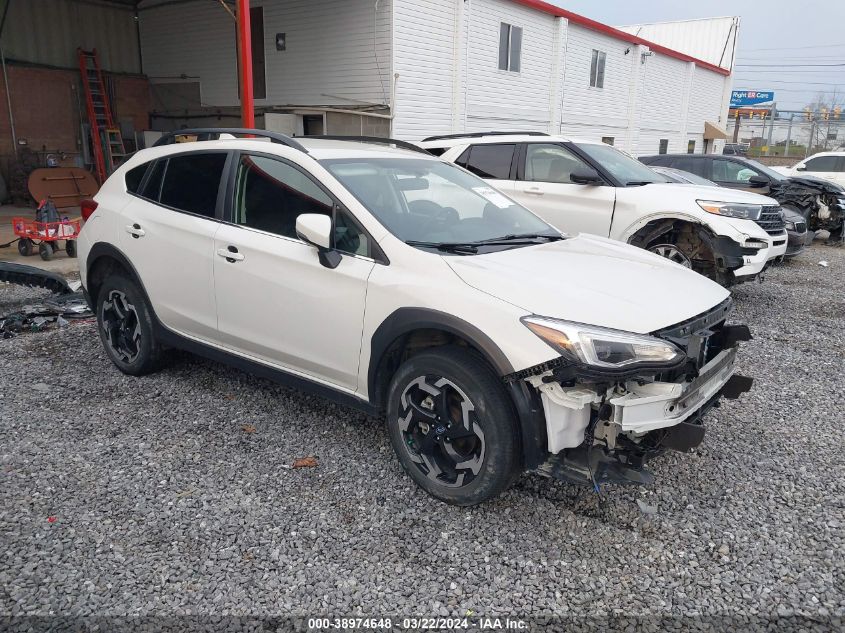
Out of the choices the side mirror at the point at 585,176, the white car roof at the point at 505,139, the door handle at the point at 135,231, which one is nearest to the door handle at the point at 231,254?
the door handle at the point at 135,231

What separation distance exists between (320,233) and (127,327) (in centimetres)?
227

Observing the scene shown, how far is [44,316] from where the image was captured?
630 cm

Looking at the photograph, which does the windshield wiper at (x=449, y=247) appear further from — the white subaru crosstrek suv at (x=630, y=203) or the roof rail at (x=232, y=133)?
the white subaru crosstrek suv at (x=630, y=203)

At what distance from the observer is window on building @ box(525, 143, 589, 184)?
7523 millimetres

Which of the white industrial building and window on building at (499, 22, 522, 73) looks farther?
window on building at (499, 22, 522, 73)

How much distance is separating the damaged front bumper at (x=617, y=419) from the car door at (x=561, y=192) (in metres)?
4.35

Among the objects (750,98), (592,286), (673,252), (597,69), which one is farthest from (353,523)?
(750,98)

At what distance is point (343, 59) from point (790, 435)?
13.5 metres

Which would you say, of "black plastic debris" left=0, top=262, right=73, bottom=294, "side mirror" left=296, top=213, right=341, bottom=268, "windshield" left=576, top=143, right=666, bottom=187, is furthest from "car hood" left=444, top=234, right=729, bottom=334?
"black plastic debris" left=0, top=262, right=73, bottom=294

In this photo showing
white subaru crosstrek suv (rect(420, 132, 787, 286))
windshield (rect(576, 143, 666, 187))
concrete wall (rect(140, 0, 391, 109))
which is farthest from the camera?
concrete wall (rect(140, 0, 391, 109))

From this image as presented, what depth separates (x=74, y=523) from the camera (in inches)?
121

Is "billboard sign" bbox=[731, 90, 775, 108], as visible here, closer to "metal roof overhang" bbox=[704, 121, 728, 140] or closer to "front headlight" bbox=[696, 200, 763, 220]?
"metal roof overhang" bbox=[704, 121, 728, 140]

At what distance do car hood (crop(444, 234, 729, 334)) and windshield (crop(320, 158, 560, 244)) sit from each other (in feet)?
1.11

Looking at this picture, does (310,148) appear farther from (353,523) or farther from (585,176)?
(585,176)
